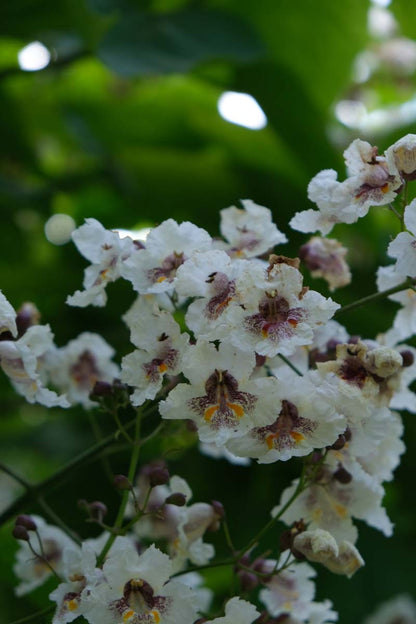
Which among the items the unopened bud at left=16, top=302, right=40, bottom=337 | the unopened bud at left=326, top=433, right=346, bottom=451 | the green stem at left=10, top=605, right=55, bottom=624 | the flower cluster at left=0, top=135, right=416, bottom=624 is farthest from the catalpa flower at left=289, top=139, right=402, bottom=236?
the green stem at left=10, top=605, right=55, bottom=624

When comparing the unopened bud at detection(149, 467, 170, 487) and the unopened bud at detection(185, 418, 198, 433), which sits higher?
the unopened bud at detection(185, 418, 198, 433)

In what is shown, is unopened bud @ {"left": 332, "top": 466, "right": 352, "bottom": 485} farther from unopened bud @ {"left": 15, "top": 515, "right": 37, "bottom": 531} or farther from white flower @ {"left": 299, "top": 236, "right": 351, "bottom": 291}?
unopened bud @ {"left": 15, "top": 515, "right": 37, "bottom": 531}

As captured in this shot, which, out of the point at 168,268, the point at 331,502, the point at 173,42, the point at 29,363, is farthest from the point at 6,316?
the point at 173,42

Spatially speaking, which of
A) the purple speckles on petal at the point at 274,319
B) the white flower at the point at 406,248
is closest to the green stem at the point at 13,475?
the purple speckles on petal at the point at 274,319

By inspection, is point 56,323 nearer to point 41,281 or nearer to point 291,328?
point 41,281

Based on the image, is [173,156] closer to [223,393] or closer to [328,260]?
[328,260]
